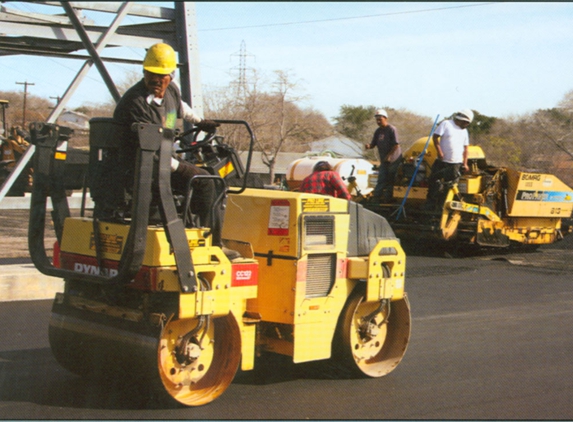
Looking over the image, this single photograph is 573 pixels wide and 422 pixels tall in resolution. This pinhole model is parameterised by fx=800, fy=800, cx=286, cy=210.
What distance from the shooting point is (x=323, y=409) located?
5336 mm

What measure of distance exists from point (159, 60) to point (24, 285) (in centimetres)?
489

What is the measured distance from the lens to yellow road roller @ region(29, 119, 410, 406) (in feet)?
16.0

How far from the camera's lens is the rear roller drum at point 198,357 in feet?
16.7

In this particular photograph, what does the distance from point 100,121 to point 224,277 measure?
128 cm

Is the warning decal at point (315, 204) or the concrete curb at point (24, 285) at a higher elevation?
the warning decal at point (315, 204)

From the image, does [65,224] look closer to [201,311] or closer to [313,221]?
[201,311]

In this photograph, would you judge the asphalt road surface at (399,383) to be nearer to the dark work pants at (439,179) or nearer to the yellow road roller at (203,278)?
the yellow road roller at (203,278)

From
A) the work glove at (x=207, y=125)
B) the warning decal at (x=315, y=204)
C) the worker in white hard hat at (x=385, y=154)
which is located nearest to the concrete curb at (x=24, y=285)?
the work glove at (x=207, y=125)

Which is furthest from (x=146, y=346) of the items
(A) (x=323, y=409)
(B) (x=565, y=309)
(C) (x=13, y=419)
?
(B) (x=565, y=309)

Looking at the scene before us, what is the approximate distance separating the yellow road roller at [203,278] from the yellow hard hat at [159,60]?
456 millimetres

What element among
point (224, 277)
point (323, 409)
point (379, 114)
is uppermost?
point (379, 114)

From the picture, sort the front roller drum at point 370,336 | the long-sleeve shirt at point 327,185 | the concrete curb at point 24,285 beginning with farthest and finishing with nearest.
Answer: the concrete curb at point 24,285, the long-sleeve shirt at point 327,185, the front roller drum at point 370,336

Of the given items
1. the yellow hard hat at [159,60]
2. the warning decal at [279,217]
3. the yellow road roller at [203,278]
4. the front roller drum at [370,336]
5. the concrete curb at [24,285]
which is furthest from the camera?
the concrete curb at [24,285]

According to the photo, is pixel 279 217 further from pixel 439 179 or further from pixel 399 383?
pixel 439 179
